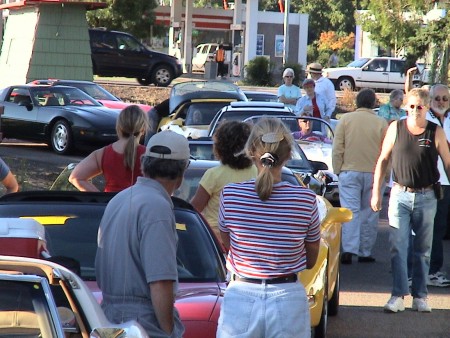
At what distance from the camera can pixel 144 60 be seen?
38781 millimetres

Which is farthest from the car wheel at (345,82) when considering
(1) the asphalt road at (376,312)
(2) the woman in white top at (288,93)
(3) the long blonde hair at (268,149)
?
(3) the long blonde hair at (268,149)

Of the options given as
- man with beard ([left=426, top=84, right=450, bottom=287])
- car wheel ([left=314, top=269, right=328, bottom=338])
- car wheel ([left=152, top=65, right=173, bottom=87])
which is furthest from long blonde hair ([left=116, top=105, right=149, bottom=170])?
car wheel ([left=152, top=65, right=173, bottom=87])

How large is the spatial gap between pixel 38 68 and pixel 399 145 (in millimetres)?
23207

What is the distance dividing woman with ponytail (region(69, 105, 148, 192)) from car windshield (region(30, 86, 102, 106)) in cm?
1487

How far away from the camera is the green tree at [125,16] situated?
149ft

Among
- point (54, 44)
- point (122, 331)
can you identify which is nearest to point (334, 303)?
point (122, 331)

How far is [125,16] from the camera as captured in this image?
151 feet

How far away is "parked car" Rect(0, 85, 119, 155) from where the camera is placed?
21.6 metres

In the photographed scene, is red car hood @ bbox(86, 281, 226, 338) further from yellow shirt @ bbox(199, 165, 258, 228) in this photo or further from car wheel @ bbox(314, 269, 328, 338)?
car wheel @ bbox(314, 269, 328, 338)

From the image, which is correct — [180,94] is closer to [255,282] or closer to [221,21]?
[255,282]

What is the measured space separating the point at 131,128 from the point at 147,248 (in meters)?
2.93

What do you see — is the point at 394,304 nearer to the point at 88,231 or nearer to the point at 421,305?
the point at 421,305

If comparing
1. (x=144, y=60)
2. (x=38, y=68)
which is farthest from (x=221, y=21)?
(x=38, y=68)

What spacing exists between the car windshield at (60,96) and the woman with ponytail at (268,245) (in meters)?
18.0
